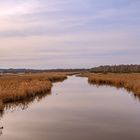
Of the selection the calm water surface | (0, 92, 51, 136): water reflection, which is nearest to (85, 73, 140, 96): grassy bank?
the calm water surface

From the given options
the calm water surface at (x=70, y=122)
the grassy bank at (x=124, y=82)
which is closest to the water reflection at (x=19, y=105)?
the calm water surface at (x=70, y=122)

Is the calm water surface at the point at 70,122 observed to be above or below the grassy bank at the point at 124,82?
below

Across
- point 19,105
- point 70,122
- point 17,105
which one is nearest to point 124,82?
point 19,105

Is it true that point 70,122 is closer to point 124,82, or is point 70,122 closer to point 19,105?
point 19,105

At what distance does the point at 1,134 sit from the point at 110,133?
161 inches

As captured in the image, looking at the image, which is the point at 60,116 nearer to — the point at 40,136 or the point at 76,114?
the point at 76,114

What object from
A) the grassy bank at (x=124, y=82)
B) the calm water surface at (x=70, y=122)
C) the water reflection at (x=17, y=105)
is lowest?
the calm water surface at (x=70, y=122)

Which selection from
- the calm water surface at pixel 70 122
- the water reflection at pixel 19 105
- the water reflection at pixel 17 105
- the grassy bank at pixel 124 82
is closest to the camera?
the calm water surface at pixel 70 122

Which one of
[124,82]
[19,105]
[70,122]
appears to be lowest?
[70,122]

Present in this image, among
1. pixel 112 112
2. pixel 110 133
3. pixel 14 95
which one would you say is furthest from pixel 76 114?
pixel 14 95

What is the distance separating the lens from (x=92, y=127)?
14039mm

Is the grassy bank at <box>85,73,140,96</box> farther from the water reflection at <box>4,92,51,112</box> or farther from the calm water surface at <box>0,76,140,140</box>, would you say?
the water reflection at <box>4,92,51,112</box>

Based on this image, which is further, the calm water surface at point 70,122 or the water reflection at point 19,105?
the water reflection at point 19,105

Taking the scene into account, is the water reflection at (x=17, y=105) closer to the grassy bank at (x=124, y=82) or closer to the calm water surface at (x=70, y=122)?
the calm water surface at (x=70, y=122)
